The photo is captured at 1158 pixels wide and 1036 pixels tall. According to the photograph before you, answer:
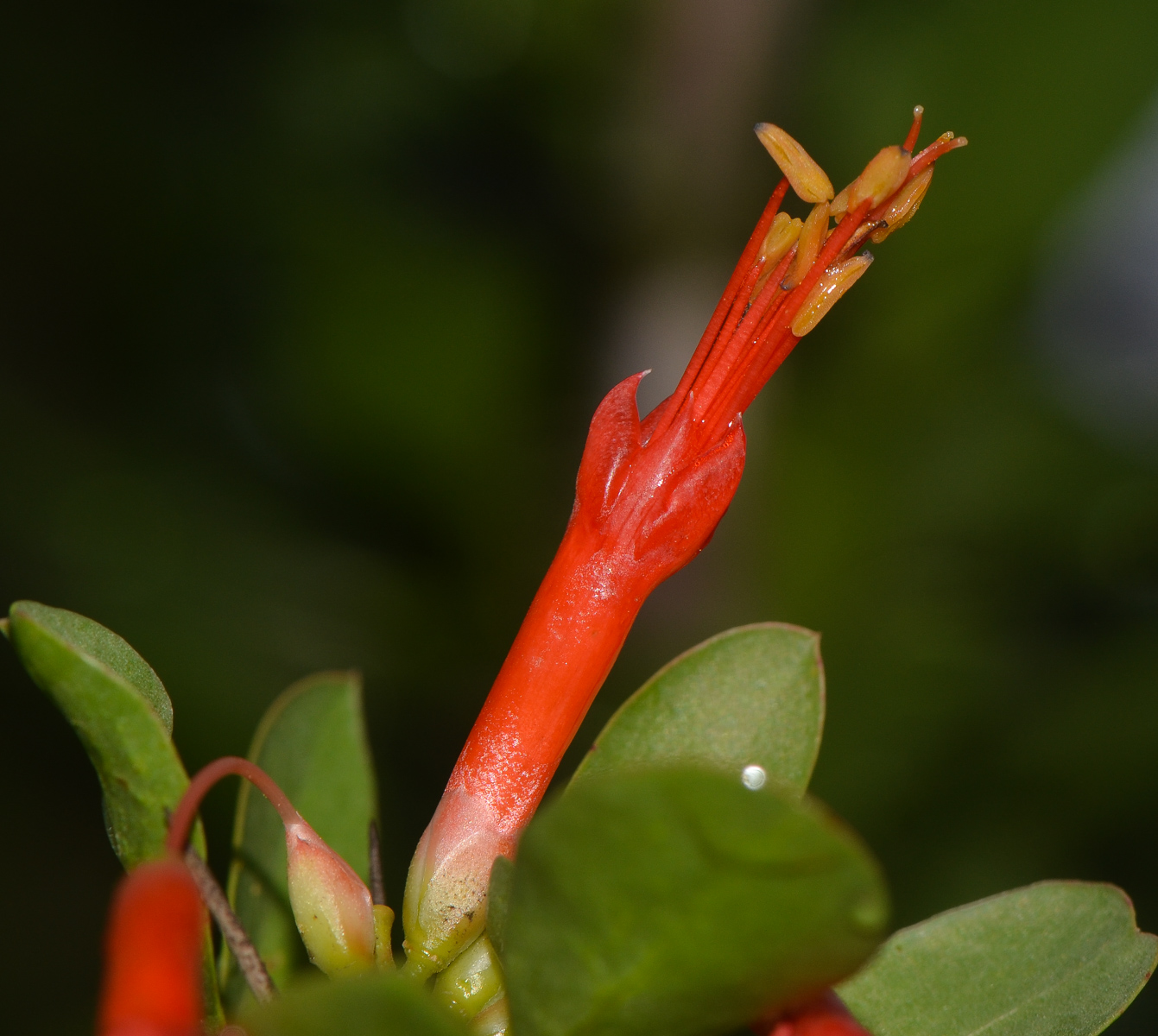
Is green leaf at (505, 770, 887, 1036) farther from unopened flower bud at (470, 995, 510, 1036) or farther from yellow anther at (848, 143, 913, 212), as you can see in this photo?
yellow anther at (848, 143, 913, 212)

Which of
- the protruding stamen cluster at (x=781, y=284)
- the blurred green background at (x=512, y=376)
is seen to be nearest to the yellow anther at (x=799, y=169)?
the protruding stamen cluster at (x=781, y=284)

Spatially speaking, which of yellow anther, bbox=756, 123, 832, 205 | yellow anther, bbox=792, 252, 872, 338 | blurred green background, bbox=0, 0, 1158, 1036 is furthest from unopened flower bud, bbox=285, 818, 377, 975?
blurred green background, bbox=0, 0, 1158, 1036

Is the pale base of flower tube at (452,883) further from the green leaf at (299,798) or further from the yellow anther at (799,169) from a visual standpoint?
the yellow anther at (799,169)

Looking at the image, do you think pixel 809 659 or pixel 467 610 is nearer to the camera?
pixel 809 659

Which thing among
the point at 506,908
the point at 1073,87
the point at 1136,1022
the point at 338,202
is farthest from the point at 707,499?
the point at 1136,1022

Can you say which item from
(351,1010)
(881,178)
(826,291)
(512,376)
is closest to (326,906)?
(351,1010)

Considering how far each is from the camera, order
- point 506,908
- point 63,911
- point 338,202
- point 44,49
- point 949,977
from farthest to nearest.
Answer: point 63,911 < point 338,202 < point 44,49 < point 949,977 < point 506,908

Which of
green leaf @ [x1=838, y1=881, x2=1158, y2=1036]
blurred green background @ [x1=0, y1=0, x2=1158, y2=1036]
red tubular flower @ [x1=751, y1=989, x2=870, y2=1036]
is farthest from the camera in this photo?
blurred green background @ [x1=0, y1=0, x2=1158, y2=1036]

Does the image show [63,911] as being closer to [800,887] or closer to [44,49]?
[44,49]
